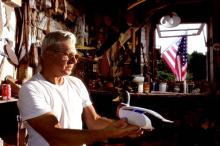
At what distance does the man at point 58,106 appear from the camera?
2275mm

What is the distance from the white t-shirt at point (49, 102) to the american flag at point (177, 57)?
6.76 m

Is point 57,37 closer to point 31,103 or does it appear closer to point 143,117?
point 31,103

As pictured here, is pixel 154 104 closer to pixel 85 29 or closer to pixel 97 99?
pixel 97 99

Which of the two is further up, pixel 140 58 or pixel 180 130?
pixel 140 58

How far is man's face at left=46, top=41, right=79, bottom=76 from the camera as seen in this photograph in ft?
8.52

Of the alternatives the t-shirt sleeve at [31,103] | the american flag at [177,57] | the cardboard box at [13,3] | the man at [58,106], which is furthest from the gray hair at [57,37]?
the american flag at [177,57]

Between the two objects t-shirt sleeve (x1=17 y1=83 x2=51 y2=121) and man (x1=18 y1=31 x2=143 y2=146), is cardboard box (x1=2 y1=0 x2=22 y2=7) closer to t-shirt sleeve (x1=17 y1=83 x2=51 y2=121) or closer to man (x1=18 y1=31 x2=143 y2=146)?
man (x1=18 y1=31 x2=143 y2=146)

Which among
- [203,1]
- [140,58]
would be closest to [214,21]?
[203,1]

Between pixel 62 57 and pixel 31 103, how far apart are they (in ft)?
1.56

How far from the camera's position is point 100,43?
9.30 meters

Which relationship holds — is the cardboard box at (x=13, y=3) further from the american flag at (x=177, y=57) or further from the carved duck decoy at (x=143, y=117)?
the american flag at (x=177, y=57)

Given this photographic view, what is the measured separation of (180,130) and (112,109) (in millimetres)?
2342

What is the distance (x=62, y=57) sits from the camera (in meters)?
2.61

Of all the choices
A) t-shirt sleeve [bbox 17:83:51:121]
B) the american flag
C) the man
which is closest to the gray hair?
the man
